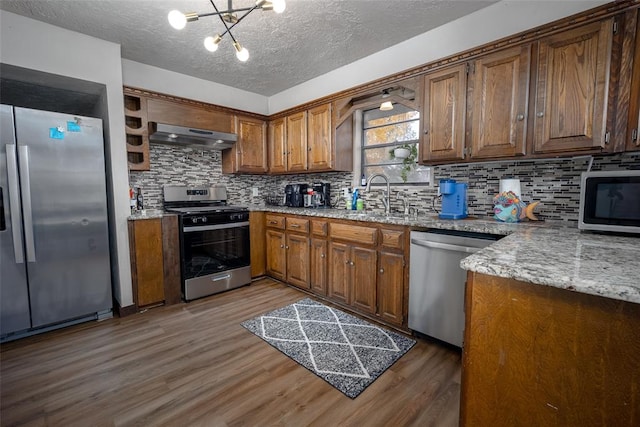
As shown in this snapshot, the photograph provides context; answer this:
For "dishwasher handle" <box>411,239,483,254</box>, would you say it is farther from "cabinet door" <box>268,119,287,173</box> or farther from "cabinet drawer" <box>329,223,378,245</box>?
"cabinet door" <box>268,119,287,173</box>

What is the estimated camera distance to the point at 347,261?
2656mm

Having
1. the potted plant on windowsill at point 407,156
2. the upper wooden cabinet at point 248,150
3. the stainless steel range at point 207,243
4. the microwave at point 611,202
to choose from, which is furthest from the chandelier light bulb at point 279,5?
the upper wooden cabinet at point 248,150

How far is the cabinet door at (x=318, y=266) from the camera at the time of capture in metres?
2.88

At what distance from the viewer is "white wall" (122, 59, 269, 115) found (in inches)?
116

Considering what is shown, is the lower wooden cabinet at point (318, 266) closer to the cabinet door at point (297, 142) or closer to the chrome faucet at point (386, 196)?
the chrome faucet at point (386, 196)

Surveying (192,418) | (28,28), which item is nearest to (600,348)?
(192,418)

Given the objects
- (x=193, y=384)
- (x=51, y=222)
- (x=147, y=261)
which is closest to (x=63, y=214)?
(x=51, y=222)

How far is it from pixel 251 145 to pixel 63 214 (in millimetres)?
2132

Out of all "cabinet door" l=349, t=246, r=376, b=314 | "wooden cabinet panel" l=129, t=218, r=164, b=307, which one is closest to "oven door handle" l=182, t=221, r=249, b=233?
"wooden cabinet panel" l=129, t=218, r=164, b=307

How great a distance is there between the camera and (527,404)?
34.2 inches

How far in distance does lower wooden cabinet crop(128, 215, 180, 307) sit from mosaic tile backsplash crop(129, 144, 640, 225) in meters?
0.63

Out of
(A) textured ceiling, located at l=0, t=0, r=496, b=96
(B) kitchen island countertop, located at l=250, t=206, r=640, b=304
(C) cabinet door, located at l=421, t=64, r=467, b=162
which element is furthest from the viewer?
(C) cabinet door, located at l=421, t=64, r=467, b=162

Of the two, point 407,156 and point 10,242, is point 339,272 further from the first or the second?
point 10,242

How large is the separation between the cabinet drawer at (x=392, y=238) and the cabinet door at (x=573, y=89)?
1.10m
